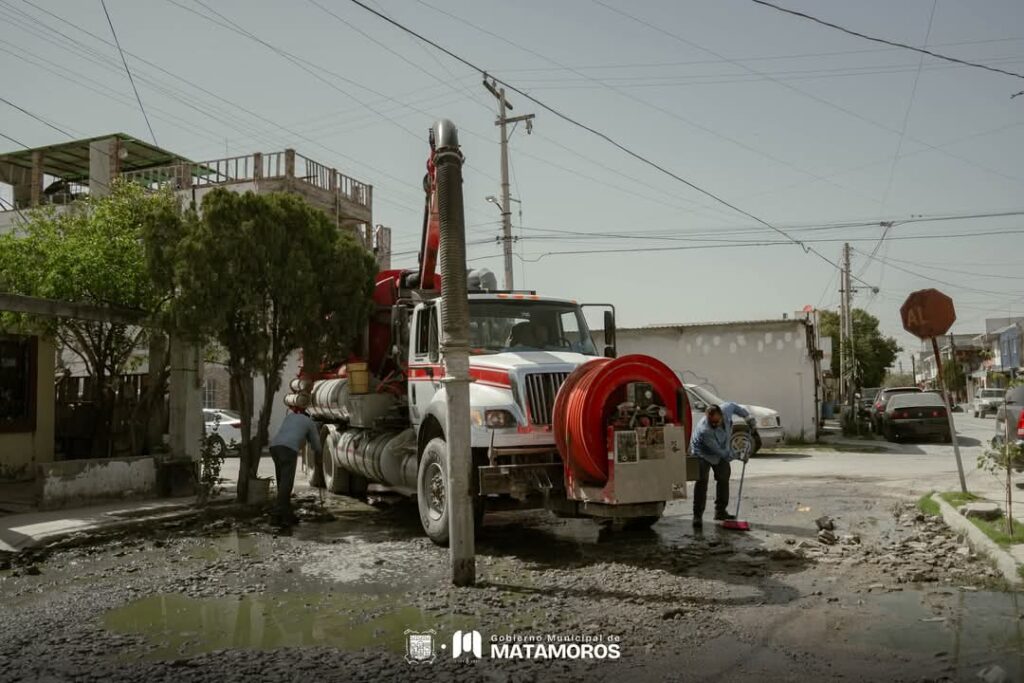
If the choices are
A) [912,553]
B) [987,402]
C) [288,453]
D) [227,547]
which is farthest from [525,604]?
[987,402]

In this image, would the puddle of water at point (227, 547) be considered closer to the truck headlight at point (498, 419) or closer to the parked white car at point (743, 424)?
the truck headlight at point (498, 419)

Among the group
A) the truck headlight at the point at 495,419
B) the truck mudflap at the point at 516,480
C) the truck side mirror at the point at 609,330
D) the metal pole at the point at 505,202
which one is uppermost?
the metal pole at the point at 505,202

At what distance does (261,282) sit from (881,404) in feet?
72.1

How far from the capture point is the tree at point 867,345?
199 feet

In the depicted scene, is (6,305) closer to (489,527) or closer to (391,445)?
(391,445)

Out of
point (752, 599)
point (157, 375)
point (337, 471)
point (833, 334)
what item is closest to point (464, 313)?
point (752, 599)

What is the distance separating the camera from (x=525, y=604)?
6.45 m

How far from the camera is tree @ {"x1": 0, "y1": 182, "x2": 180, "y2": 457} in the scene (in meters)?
12.6

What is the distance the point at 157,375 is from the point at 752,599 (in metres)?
11.7

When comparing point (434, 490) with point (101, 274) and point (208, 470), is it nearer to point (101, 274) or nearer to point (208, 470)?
point (208, 470)

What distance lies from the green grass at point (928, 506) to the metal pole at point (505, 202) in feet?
44.8

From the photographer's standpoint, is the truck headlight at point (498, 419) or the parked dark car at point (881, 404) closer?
the truck headlight at point (498, 419)

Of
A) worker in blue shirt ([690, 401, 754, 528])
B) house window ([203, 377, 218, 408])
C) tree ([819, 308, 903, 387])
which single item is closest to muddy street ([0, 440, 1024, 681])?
worker in blue shirt ([690, 401, 754, 528])

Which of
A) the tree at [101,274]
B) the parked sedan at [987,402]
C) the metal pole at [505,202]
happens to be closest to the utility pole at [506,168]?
the metal pole at [505,202]
